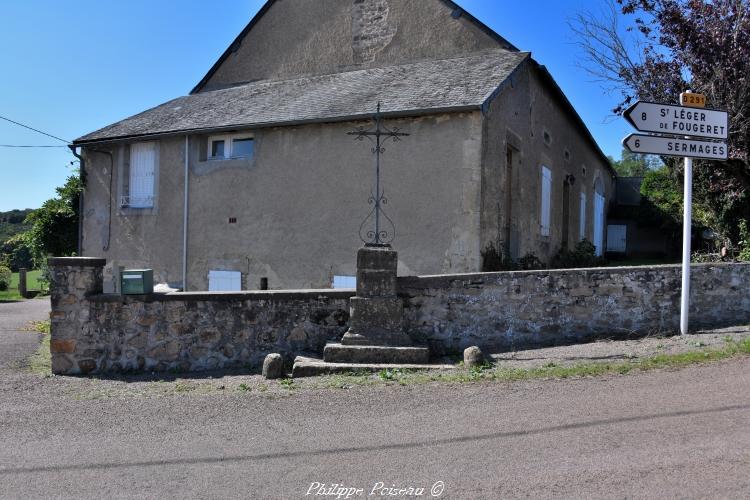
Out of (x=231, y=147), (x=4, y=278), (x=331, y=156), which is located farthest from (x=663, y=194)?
(x=4, y=278)

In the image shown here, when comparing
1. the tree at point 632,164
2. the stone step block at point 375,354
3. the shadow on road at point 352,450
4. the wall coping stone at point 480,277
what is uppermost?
the tree at point 632,164

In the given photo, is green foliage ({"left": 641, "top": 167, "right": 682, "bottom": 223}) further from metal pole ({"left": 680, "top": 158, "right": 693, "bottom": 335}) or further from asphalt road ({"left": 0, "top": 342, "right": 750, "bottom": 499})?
asphalt road ({"left": 0, "top": 342, "right": 750, "bottom": 499})

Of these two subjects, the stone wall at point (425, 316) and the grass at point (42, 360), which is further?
the grass at point (42, 360)

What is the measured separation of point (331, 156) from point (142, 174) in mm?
5220

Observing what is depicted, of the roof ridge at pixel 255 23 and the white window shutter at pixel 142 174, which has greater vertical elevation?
the roof ridge at pixel 255 23

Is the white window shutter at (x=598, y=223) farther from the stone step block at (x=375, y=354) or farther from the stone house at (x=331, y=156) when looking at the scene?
the stone step block at (x=375, y=354)

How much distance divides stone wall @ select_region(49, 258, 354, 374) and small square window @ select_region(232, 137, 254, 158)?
18.0 ft

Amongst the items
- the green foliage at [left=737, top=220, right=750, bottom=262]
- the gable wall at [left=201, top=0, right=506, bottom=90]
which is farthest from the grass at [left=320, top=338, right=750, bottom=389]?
the gable wall at [left=201, top=0, right=506, bottom=90]

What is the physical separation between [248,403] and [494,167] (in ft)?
21.8

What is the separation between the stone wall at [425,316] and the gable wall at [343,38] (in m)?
6.96

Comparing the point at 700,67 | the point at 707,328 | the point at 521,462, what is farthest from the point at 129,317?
→ the point at 700,67

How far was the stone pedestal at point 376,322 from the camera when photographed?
687 cm

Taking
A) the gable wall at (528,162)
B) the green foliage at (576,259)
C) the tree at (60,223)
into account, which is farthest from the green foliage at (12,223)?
the green foliage at (576,259)

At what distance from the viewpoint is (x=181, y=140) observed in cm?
1310
